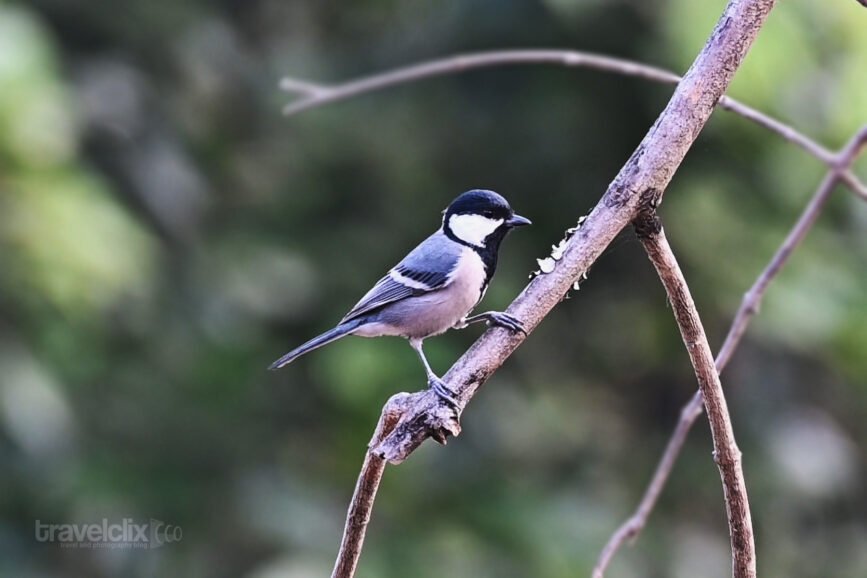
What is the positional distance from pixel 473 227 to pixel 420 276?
15cm

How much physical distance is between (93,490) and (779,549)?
9.19ft

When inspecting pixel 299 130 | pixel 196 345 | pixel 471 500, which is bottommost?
pixel 471 500

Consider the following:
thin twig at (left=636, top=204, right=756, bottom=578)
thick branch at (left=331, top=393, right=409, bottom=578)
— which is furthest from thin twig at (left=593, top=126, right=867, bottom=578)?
thick branch at (left=331, top=393, right=409, bottom=578)

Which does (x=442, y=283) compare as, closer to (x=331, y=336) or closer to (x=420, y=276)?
(x=420, y=276)

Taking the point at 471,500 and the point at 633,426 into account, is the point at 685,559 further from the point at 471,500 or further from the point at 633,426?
the point at 471,500

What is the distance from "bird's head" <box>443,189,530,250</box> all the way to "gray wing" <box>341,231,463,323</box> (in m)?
0.03

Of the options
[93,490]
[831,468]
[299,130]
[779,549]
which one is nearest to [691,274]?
[831,468]

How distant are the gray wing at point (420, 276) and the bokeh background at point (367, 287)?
124 centimetres

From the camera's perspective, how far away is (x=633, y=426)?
5.05 meters

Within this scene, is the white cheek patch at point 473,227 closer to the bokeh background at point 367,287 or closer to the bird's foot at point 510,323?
the bird's foot at point 510,323

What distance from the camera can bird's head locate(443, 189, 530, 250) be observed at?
197 centimetres

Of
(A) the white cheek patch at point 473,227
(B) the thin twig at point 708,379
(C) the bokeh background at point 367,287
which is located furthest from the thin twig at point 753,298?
(C) the bokeh background at point 367,287

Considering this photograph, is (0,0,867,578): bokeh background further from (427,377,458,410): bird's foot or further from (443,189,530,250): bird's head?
(427,377,458,410): bird's foot

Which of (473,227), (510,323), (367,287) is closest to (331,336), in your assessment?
(473,227)
